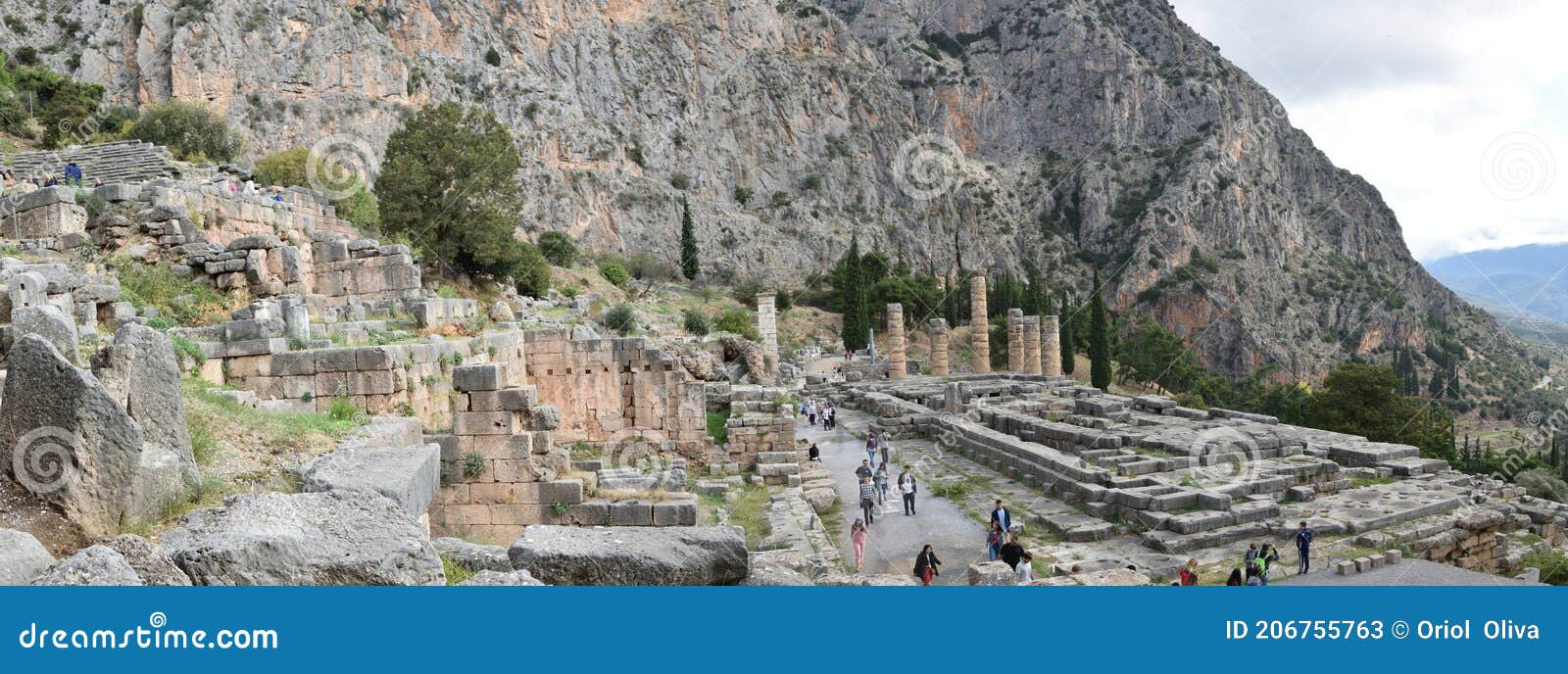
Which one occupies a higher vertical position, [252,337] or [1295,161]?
[1295,161]

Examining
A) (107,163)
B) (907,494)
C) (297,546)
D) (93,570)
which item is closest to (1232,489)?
(907,494)

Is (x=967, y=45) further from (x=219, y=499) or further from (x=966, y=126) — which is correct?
(x=219, y=499)

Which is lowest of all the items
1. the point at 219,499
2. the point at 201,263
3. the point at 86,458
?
the point at 219,499

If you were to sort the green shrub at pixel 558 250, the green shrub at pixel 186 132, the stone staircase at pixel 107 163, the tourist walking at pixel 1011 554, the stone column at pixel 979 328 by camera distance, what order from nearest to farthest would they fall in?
the tourist walking at pixel 1011 554 < the stone staircase at pixel 107 163 < the green shrub at pixel 186 132 < the stone column at pixel 979 328 < the green shrub at pixel 558 250

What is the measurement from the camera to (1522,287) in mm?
86688

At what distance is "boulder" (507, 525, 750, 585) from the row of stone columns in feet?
121

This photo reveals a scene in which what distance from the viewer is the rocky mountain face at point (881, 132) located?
59719 mm

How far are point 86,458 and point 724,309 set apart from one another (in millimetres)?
52807

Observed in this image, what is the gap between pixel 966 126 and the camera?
391 ft

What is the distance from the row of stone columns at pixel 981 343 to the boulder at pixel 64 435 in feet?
124

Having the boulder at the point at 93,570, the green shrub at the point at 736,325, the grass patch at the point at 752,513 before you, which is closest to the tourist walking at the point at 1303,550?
the grass patch at the point at 752,513

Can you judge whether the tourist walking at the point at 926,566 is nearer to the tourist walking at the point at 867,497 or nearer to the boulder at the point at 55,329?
the tourist walking at the point at 867,497

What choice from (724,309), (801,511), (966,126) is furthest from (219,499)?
(966,126)

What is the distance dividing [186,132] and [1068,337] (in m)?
50.7
